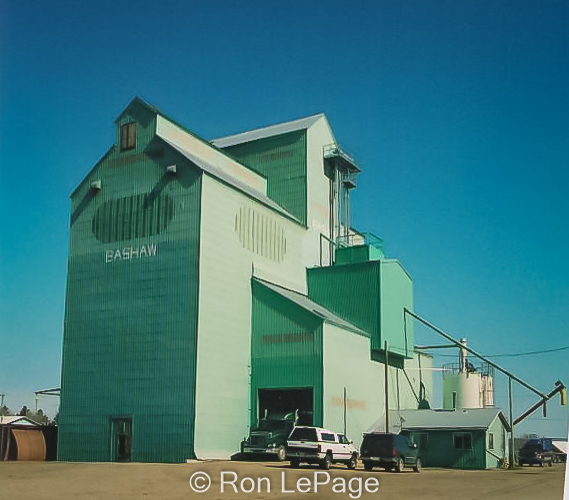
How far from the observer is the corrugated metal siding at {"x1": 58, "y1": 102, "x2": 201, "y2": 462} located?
128ft

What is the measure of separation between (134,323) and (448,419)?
19.0 m

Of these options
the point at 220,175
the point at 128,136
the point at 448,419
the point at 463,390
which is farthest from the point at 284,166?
the point at 463,390

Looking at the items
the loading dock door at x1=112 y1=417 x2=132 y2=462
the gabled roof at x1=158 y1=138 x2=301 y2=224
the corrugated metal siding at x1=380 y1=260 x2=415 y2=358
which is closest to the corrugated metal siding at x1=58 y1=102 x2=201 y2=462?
the loading dock door at x1=112 y1=417 x2=132 y2=462

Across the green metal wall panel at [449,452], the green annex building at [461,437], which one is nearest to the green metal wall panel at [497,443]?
the green annex building at [461,437]

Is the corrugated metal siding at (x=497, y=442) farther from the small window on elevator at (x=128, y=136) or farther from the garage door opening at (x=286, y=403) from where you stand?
the small window on elevator at (x=128, y=136)

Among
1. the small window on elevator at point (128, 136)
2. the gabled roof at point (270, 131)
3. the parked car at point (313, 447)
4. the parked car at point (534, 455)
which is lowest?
the parked car at point (534, 455)

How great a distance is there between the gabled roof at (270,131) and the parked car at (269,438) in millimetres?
21499

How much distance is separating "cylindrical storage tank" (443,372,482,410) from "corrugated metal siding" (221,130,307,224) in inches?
681

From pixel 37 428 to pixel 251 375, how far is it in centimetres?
1217

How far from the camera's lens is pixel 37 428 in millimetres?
42469

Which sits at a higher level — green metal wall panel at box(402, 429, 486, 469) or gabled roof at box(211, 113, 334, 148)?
gabled roof at box(211, 113, 334, 148)

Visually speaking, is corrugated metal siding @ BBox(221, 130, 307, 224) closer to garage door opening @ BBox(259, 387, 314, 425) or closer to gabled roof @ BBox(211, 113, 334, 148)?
gabled roof @ BBox(211, 113, 334, 148)

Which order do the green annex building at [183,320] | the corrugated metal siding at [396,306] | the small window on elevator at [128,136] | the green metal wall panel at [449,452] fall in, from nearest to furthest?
the green annex building at [183,320] → the green metal wall panel at [449,452] → the small window on elevator at [128,136] → the corrugated metal siding at [396,306]

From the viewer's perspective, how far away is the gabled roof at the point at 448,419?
43.4m
